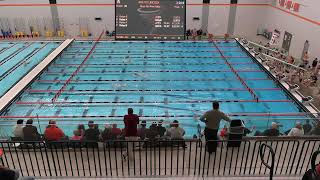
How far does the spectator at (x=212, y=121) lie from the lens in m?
6.43

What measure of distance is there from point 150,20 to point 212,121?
4.23 metres

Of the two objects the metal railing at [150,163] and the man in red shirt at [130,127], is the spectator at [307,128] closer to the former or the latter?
the metal railing at [150,163]

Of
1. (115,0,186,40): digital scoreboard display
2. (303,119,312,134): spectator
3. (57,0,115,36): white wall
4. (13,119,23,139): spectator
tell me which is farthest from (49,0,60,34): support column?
(303,119,312,134): spectator

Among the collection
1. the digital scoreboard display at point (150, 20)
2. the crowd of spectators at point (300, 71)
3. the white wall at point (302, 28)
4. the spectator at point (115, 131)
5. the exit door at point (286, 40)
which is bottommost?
the crowd of spectators at point (300, 71)

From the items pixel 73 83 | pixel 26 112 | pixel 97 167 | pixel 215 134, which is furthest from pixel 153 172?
pixel 73 83

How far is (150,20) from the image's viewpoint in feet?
30.1

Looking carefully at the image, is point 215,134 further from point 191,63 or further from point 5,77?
point 5,77

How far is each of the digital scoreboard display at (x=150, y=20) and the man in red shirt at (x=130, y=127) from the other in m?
3.62

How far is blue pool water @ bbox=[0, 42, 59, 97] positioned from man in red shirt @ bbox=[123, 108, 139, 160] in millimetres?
9364

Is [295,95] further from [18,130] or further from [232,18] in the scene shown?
[232,18]

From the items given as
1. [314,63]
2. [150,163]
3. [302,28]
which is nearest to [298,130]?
[150,163]

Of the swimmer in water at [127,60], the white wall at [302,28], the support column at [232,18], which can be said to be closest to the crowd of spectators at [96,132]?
the swimmer in water at [127,60]

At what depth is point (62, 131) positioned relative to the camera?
729cm

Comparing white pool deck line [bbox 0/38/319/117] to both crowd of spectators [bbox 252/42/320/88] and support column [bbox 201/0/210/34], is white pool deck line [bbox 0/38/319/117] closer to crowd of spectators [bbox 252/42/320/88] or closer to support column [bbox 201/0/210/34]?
crowd of spectators [bbox 252/42/320/88]
